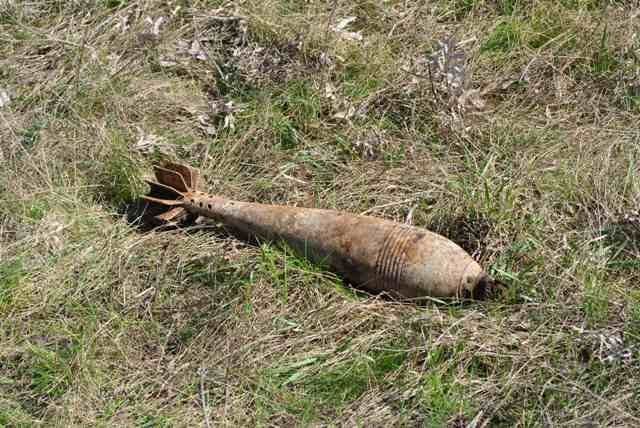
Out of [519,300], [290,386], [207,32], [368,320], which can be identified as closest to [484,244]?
[519,300]

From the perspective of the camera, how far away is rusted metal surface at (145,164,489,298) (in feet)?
12.6

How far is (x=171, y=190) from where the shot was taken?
15.4 feet

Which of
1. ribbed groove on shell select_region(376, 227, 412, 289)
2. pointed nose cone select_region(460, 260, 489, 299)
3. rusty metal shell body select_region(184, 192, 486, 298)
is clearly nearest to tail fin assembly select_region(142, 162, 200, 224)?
rusty metal shell body select_region(184, 192, 486, 298)

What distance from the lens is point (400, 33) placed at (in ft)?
18.3

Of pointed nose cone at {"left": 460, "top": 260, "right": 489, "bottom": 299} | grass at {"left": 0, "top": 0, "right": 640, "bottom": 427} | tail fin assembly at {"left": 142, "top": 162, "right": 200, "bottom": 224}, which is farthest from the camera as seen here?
tail fin assembly at {"left": 142, "top": 162, "right": 200, "bottom": 224}

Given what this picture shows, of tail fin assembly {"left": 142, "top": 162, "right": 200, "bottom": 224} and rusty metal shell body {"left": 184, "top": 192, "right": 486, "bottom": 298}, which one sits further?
tail fin assembly {"left": 142, "top": 162, "right": 200, "bottom": 224}

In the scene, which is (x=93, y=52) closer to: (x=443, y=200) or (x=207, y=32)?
→ (x=207, y=32)

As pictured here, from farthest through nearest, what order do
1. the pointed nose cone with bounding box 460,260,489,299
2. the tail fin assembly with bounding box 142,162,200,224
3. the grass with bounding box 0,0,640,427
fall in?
1. the tail fin assembly with bounding box 142,162,200,224
2. the pointed nose cone with bounding box 460,260,489,299
3. the grass with bounding box 0,0,640,427

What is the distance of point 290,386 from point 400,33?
2.66 metres

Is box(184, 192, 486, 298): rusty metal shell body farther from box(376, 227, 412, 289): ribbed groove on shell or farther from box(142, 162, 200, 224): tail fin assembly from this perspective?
box(142, 162, 200, 224): tail fin assembly

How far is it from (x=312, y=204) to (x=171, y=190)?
0.72 metres

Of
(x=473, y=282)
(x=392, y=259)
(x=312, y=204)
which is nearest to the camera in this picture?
(x=473, y=282)

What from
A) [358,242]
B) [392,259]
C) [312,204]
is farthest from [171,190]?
[392,259]

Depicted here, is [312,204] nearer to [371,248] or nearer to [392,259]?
[371,248]
